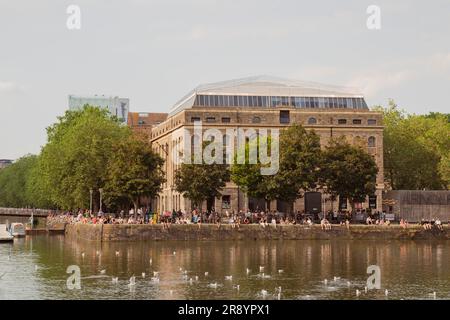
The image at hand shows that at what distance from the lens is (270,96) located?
123 m

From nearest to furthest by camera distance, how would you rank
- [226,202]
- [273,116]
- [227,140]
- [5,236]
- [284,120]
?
[5,236]
[227,140]
[226,202]
[273,116]
[284,120]

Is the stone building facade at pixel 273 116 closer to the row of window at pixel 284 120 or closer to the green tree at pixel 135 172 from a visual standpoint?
the row of window at pixel 284 120

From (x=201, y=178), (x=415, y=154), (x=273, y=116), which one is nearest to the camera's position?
(x=201, y=178)

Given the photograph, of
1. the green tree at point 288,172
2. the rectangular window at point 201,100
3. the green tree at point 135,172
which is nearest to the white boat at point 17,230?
the green tree at point 135,172

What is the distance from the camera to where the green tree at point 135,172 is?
99188 millimetres

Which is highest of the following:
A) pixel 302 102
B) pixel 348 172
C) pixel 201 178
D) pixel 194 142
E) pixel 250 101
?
pixel 250 101

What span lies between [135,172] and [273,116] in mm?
28005

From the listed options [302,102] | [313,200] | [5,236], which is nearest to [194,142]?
[302,102]

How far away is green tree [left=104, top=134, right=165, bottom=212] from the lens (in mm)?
99188

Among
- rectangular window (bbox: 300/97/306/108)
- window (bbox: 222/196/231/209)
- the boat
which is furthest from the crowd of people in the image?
rectangular window (bbox: 300/97/306/108)

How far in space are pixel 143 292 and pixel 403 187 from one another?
91.5m

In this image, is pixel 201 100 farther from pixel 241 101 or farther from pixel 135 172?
pixel 135 172
